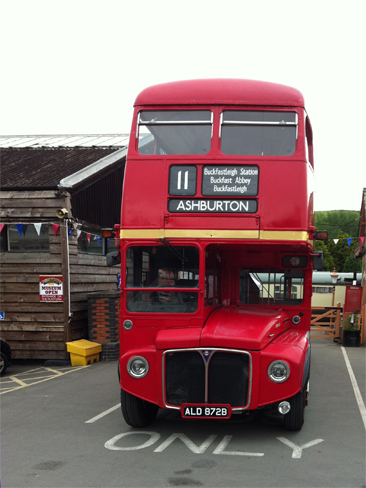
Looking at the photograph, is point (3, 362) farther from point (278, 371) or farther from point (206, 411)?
point (278, 371)

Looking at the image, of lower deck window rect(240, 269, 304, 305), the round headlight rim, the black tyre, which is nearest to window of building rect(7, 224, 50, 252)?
the black tyre

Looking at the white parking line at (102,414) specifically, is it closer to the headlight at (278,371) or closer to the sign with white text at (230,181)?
the headlight at (278,371)

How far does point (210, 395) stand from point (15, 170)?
1142 cm

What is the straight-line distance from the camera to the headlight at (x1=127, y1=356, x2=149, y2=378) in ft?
23.2

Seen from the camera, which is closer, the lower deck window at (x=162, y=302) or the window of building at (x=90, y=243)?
the lower deck window at (x=162, y=302)

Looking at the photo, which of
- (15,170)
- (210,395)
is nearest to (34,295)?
(15,170)

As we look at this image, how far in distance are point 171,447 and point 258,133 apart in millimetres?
4446

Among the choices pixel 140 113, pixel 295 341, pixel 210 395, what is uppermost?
pixel 140 113

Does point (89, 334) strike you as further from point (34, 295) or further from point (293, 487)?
point (293, 487)

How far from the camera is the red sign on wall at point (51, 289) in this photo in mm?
14219

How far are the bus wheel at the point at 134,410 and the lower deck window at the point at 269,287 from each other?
2575 millimetres

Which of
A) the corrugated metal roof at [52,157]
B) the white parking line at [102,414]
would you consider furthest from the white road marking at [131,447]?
the corrugated metal roof at [52,157]

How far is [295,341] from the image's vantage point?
298 inches

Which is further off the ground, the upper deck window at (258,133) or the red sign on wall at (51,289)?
the upper deck window at (258,133)
